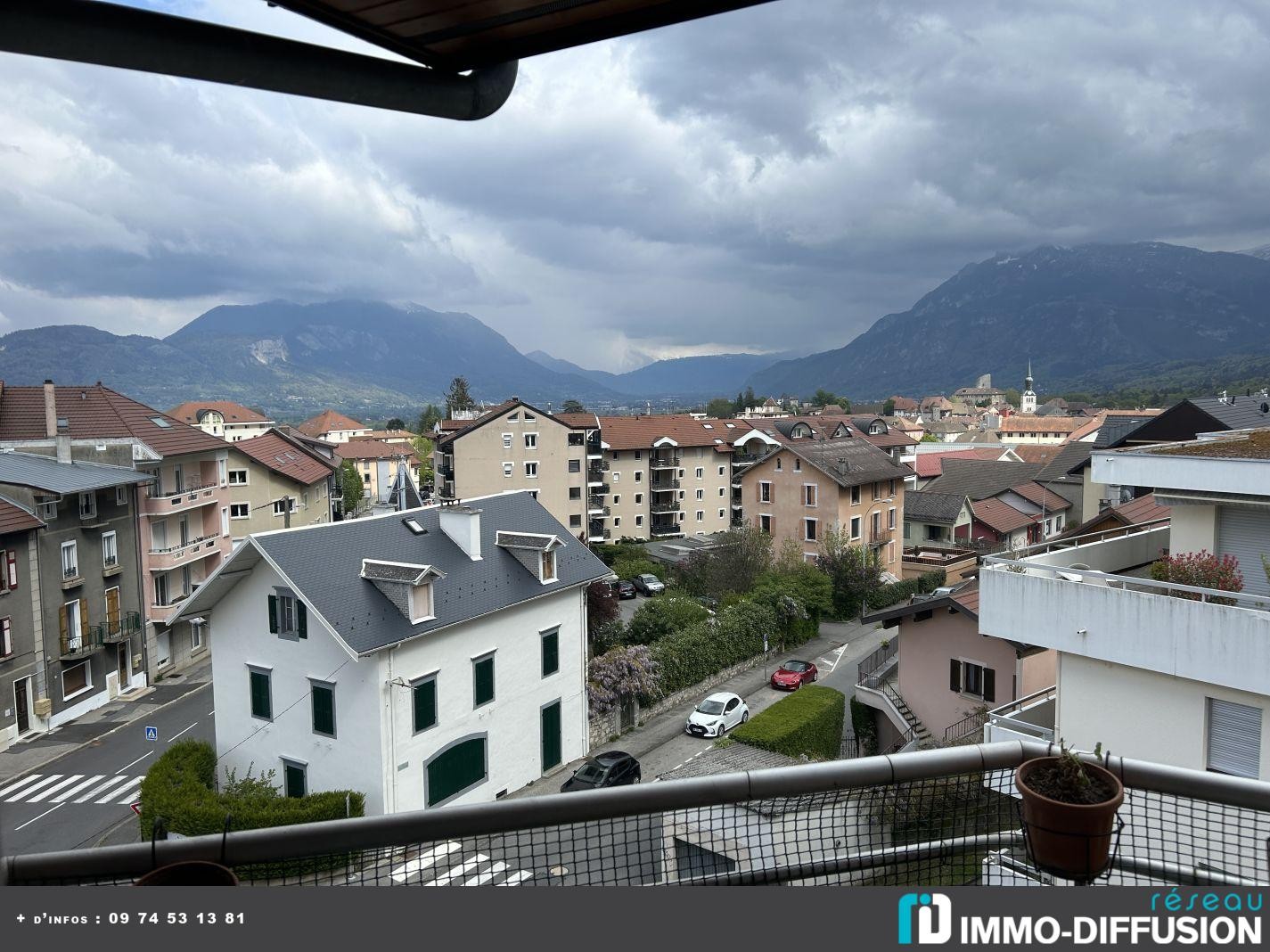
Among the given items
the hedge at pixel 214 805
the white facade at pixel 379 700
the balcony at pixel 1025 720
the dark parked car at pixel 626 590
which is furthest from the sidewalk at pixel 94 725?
the balcony at pixel 1025 720

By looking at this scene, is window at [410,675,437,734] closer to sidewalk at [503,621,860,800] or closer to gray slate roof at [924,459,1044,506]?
sidewalk at [503,621,860,800]

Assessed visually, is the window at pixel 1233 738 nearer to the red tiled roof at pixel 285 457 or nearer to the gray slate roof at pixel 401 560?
the gray slate roof at pixel 401 560

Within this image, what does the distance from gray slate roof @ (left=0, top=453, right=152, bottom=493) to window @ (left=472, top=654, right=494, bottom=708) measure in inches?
417

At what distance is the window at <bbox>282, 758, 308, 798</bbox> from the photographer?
12.8 m

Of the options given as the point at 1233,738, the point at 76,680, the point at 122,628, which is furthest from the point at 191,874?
the point at 122,628

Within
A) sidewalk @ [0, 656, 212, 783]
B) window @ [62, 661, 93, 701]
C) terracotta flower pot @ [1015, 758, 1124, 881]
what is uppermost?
terracotta flower pot @ [1015, 758, 1124, 881]

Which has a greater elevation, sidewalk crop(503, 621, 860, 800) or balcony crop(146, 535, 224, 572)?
balcony crop(146, 535, 224, 572)

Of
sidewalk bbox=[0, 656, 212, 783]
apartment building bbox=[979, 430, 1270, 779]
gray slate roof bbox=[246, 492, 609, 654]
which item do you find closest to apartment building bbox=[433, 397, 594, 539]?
sidewalk bbox=[0, 656, 212, 783]

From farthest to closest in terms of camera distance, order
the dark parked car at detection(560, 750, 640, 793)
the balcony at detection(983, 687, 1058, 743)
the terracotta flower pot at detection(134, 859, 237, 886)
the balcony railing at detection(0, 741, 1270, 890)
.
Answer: the dark parked car at detection(560, 750, 640, 793)
the balcony at detection(983, 687, 1058, 743)
the balcony railing at detection(0, 741, 1270, 890)
the terracotta flower pot at detection(134, 859, 237, 886)

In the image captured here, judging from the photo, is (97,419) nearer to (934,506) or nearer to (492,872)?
(492,872)

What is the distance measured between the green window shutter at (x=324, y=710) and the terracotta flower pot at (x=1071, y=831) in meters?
12.0

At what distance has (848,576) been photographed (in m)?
26.4

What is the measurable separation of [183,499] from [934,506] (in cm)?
2632

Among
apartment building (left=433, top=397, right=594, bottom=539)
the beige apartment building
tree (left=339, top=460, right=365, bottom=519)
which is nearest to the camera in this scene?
the beige apartment building
